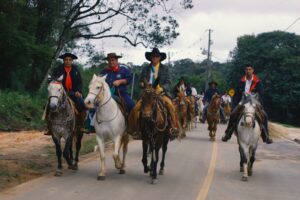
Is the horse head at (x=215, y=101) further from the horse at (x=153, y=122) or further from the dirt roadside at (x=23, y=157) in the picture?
the horse at (x=153, y=122)

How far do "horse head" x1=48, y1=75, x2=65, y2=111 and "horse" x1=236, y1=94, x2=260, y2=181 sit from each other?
4.40 metres

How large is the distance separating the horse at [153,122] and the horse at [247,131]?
1.97 metres

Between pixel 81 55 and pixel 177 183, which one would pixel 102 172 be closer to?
pixel 177 183

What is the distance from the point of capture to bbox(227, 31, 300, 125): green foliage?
58062mm

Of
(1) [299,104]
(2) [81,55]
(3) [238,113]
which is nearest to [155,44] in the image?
(2) [81,55]

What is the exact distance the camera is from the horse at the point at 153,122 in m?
10.7

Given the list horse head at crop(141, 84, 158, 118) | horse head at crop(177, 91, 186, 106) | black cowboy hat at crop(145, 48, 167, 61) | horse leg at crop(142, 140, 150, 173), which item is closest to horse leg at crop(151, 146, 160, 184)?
horse leg at crop(142, 140, 150, 173)

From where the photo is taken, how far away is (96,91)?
11023mm

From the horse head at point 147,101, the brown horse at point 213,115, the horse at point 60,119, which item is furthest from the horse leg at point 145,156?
the brown horse at point 213,115

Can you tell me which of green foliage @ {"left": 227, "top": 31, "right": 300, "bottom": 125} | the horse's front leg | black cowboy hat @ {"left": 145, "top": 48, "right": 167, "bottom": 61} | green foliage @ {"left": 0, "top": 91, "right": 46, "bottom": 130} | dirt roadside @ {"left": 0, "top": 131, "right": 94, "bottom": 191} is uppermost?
green foliage @ {"left": 227, "top": 31, "right": 300, "bottom": 125}

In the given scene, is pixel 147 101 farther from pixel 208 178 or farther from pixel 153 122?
pixel 208 178

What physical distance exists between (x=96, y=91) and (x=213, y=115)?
13.1 metres

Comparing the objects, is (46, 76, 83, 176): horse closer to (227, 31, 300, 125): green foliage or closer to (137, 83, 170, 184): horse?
(137, 83, 170, 184): horse

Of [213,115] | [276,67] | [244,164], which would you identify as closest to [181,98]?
[213,115]
